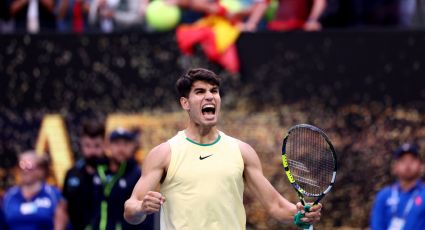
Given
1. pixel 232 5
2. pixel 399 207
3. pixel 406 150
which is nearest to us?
pixel 399 207

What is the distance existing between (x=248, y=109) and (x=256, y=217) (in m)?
1.19

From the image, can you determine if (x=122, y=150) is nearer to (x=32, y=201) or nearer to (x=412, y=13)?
(x=32, y=201)

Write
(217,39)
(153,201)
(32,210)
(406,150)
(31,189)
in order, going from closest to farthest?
(153,201) < (406,150) < (32,210) < (31,189) < (217,39)

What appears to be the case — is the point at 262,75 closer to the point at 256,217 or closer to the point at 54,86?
the point at 256,217

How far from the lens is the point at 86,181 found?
35.3 ft

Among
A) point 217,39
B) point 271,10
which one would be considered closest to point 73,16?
point 217,39

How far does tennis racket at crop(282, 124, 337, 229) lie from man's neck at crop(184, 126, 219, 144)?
0.47 metres

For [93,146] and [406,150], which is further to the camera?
[406,150]

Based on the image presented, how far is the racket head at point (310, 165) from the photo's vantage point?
7.11m

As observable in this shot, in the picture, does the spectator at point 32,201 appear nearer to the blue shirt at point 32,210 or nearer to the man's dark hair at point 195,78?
the blue shirt at point 32,210

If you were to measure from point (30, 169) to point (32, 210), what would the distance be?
0.42m

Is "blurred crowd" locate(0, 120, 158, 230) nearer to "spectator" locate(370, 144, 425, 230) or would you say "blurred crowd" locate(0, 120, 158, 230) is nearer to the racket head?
"spectator" locate(370, 144, 425, 230)

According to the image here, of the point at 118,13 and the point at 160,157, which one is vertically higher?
the point at 118,13

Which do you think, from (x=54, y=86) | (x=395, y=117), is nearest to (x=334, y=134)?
(x=395, y=117)
